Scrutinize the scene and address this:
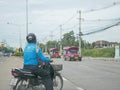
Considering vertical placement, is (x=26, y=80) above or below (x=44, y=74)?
below

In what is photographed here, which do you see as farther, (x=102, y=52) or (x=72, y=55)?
(x=102, y=52)

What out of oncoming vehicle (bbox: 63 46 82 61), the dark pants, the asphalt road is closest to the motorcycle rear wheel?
the dark pants

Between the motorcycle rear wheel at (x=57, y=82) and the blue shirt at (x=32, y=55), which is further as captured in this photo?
the motorcycle rear wheel at (x=57, y=82)

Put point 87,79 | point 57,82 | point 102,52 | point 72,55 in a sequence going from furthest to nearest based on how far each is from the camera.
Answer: point 102,52 < point 72,55 < point 87,79 < point 57,82

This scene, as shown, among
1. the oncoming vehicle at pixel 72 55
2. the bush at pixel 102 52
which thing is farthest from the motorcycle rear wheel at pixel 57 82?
the bush at pixel 102 52

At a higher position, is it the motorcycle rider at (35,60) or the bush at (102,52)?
the bush at (102,52)

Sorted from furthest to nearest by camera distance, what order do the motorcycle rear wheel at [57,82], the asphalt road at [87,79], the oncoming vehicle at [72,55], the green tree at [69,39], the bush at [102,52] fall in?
the green tree at [69,39] < the bush at [102,52] < the oncoming vehicle at [72,55] < the asphalt road at [87,79] < the motorcycle rear wheel at [57,82]

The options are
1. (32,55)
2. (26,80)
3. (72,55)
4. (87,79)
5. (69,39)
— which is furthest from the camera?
(69,39)

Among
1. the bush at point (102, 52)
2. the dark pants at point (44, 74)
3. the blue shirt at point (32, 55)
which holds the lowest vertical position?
the dark pants at point (44, 74)

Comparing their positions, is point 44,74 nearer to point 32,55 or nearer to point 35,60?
point 35,60

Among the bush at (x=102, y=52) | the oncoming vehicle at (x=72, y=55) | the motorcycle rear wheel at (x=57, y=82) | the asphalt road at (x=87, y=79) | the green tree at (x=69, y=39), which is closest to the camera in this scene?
the motorcycle rear wheel at (x=57, y=82)

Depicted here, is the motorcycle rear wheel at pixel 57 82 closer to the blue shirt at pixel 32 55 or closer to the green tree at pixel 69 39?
the blue shirt at pixel 32 55

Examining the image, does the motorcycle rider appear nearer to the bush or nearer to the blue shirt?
the blue shirt

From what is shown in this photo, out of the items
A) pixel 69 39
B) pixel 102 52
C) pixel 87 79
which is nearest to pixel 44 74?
pixel 87 79
